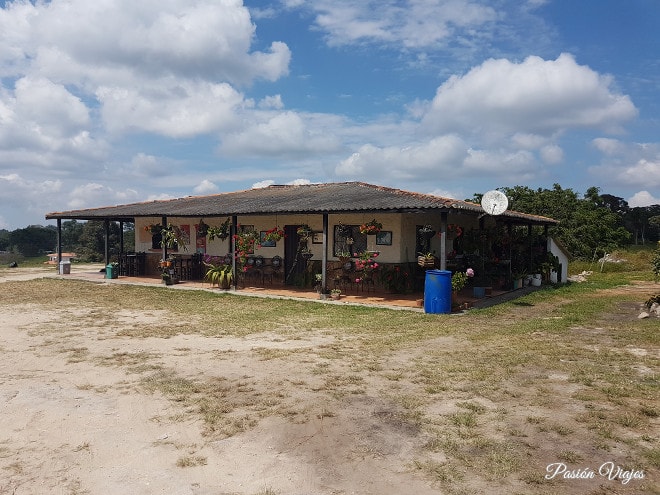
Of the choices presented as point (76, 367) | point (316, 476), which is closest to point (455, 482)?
point (316, 476)

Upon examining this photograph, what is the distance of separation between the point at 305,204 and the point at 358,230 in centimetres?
177

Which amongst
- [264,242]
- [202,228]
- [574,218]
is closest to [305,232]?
[264,242]

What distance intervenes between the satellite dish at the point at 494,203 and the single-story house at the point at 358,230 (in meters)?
0.34

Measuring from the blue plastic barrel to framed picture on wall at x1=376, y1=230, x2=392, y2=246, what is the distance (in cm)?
318

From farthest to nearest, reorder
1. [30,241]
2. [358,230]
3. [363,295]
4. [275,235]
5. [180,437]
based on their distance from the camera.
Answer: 1. [30,241]
2. [275,235]
3. [358,230]
4. [363,295]
5. [180,437]

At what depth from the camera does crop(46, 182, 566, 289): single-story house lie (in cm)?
1333

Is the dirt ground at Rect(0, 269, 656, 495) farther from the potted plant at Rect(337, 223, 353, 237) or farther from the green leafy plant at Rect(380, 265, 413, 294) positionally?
the potted plant at Rect(337, 223, 353, 237)

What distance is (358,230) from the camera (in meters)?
14.6

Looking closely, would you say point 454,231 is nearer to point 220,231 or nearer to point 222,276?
point 222,276

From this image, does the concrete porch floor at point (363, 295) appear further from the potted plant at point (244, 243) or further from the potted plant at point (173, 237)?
the potted plant at point (173, 237)

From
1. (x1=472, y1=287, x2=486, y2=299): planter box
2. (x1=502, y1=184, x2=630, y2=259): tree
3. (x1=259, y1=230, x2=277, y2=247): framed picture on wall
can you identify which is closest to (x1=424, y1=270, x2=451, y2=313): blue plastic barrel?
(x1=472, y1=287, x2=486, y2=299): planter box

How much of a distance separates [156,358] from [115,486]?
12.1ft

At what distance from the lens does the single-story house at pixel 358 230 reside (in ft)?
43.7

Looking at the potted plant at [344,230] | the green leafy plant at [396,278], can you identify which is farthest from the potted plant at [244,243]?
the green leafy plant at [396,278]
